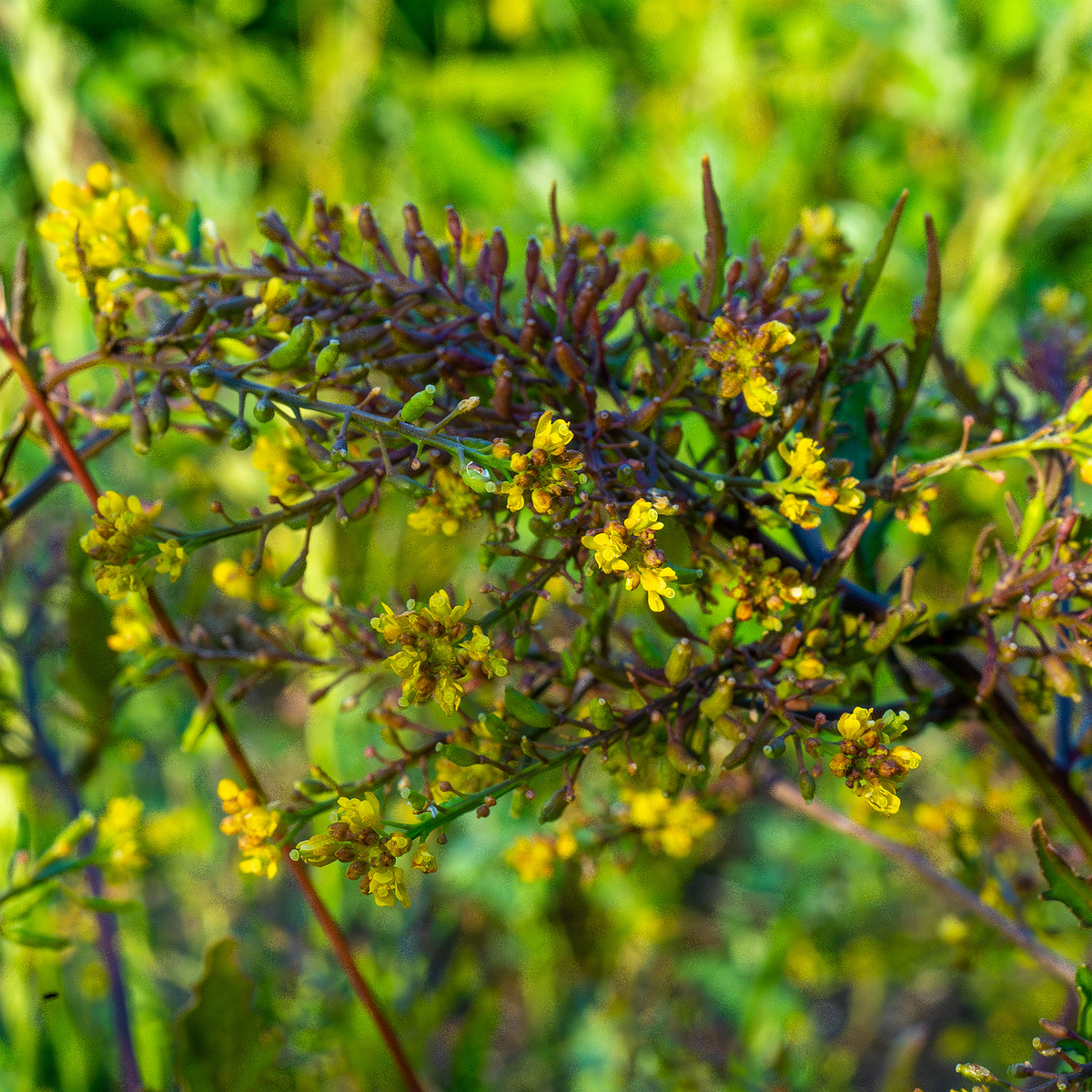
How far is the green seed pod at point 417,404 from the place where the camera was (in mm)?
392

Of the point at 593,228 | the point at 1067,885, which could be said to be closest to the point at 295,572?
the point at 1067,885

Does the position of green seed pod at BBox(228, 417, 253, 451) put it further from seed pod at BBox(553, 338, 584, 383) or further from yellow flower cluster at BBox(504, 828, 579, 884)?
yellow flower cluster at BBox(504, 828, 579, 884)

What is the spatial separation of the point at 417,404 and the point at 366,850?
0.18 m

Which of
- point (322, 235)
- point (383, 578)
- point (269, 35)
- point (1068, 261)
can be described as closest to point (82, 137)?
point (269, 35)

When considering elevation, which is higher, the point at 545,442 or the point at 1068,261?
the point at 545,442

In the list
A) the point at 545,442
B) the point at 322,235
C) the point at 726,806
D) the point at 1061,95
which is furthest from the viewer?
the point at 1061,95

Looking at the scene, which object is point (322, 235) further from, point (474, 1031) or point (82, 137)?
point (82, 137)

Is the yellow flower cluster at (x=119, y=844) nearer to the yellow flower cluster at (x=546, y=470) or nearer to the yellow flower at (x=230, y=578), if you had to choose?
the yellow flower at (x=230, y=578)

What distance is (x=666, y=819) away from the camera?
0.61 metres

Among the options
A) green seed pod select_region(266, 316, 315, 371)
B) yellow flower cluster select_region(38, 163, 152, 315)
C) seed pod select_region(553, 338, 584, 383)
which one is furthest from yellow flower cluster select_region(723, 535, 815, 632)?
yellow flower cluster select_region(38, 163, 152, 315)

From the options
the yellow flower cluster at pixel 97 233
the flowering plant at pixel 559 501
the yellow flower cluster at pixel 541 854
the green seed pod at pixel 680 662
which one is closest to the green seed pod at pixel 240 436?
the flowering plant at pixel 559 501

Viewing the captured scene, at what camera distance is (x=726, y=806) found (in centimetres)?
63

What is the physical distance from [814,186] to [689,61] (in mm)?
524

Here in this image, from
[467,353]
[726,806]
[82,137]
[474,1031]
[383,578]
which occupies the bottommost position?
[474,1031]
